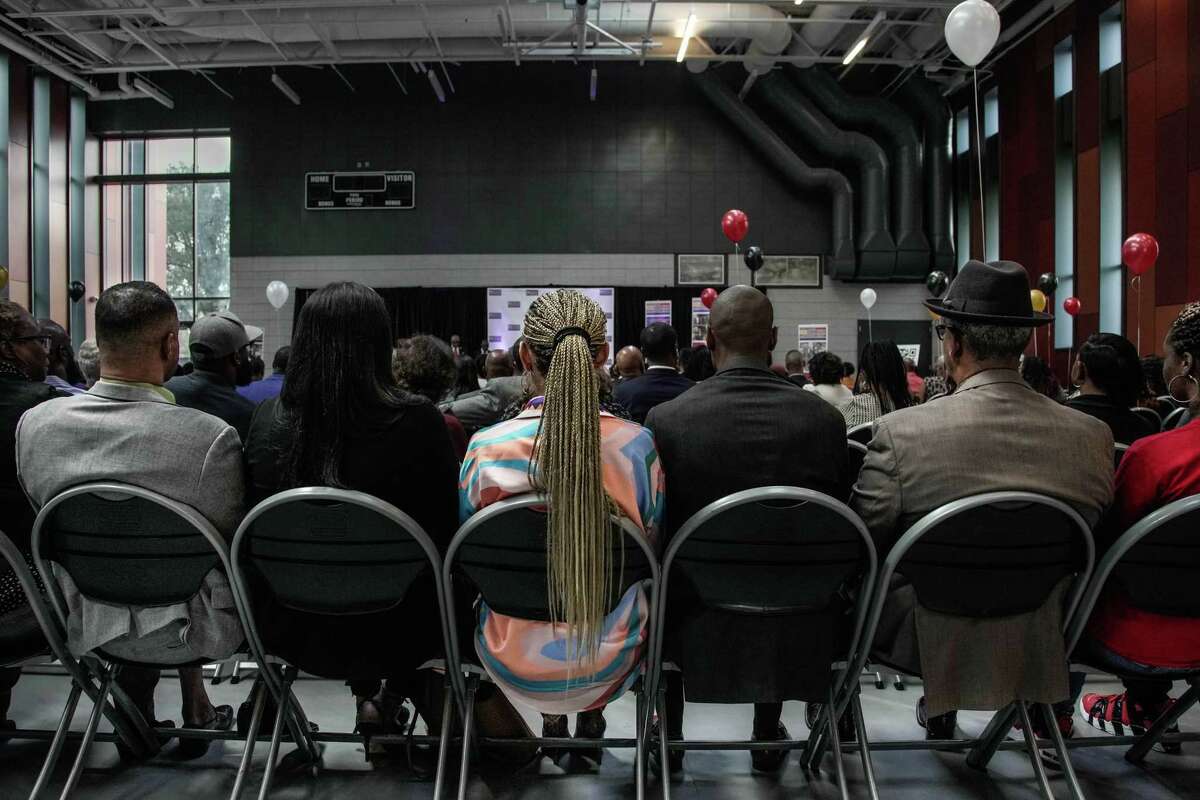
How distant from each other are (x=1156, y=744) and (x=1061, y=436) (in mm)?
1110

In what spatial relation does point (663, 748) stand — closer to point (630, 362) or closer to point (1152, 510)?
point (1152, 510)

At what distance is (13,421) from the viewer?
6.42ft

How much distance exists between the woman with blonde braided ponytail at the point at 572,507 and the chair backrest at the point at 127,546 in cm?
55

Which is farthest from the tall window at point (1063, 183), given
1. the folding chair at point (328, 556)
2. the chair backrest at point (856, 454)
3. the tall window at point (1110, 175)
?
the folding chair at point (328, 556)

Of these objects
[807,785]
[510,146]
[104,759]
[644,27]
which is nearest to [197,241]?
[510,146]

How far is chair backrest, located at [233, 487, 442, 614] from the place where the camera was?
→ 1547 mm

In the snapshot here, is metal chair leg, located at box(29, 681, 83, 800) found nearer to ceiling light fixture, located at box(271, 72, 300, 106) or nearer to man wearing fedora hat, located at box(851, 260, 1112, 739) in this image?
man wearing fedora hat, located at box(851, 260, 1112, 739)

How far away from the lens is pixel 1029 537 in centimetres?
156

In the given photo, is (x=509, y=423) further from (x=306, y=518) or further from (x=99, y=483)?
(x=99, y=483)

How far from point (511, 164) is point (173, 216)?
19.3 feet

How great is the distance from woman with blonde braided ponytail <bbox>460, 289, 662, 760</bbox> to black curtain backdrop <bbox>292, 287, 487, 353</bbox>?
11106 mm

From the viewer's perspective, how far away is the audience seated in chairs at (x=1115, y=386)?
287cm

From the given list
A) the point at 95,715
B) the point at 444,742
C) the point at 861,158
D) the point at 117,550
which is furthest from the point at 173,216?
the point at 444,742

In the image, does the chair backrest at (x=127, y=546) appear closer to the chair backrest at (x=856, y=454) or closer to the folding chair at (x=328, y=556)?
the folding chair at (x=328, y=556)
